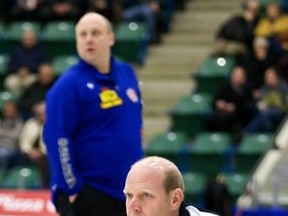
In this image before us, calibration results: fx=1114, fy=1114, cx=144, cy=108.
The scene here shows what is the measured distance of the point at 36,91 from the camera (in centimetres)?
1448

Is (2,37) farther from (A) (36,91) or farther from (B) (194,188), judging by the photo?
(B) (194,188)

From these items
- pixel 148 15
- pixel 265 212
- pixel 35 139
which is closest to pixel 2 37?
pixel 148 15

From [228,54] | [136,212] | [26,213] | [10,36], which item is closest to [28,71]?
[10,36]

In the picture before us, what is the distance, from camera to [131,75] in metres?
6.61

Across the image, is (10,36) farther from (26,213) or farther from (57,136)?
(57,136)

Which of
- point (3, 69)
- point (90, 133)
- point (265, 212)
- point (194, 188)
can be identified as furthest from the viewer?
point (3, 69)

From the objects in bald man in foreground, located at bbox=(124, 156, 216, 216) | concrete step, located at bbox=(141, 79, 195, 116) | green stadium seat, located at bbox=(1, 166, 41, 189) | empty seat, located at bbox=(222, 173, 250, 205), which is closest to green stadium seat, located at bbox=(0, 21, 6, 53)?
concrete step, located at bbox=(141, 79, 195, 116)

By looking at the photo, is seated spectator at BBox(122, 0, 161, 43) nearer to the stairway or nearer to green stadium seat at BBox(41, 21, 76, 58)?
the stairway

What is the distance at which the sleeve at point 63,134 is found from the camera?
6.16 meters

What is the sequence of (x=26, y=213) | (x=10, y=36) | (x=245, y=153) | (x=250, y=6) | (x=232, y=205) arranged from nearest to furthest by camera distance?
(x=26, y=213), (x=232, y=205), (x=245, y=153), (x=250, y=6), (x=10, y=36)

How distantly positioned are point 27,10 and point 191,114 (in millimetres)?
4403

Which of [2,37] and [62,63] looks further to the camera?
[2,37]

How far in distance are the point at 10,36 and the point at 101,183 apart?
10.4 m

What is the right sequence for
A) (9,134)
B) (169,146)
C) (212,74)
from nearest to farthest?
(169,146) → (9,134) → (212,74)
